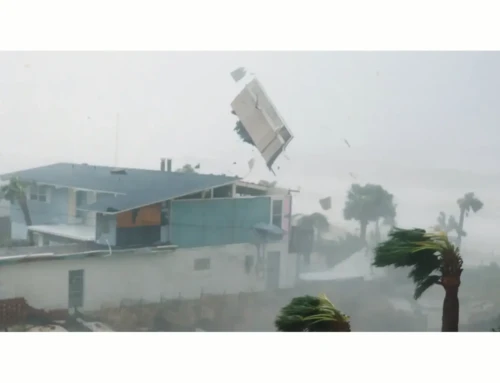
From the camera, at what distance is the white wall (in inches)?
136

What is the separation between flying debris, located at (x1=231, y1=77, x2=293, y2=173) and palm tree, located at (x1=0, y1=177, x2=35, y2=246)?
1307mm

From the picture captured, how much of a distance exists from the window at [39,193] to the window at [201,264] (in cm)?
96

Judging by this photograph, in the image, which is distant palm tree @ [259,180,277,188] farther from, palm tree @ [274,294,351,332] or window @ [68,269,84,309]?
window @ [68,269,84,309]

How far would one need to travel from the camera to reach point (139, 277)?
11.7 feet

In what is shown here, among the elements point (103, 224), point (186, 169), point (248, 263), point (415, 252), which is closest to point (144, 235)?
point (103, 224)

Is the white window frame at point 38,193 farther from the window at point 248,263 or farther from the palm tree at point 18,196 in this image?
the window at point 248,263

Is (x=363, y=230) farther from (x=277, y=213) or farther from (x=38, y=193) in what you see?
(x=38, y=193)

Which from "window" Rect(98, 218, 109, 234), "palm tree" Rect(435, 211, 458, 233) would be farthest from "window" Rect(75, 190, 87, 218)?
"palm tree" Rect(435, 211, 458, 233)

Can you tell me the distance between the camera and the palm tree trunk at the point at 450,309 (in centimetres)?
335

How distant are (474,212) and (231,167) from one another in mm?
1508

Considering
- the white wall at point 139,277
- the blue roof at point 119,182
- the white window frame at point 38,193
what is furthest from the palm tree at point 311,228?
the white window frame at point 38,193

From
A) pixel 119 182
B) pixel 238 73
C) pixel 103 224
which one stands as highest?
pixel 238 73

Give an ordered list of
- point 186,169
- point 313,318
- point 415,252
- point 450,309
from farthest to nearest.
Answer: point 186,169 < point 450,309 < point 415,252 < point 313,318

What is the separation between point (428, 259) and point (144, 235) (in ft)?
5.33
